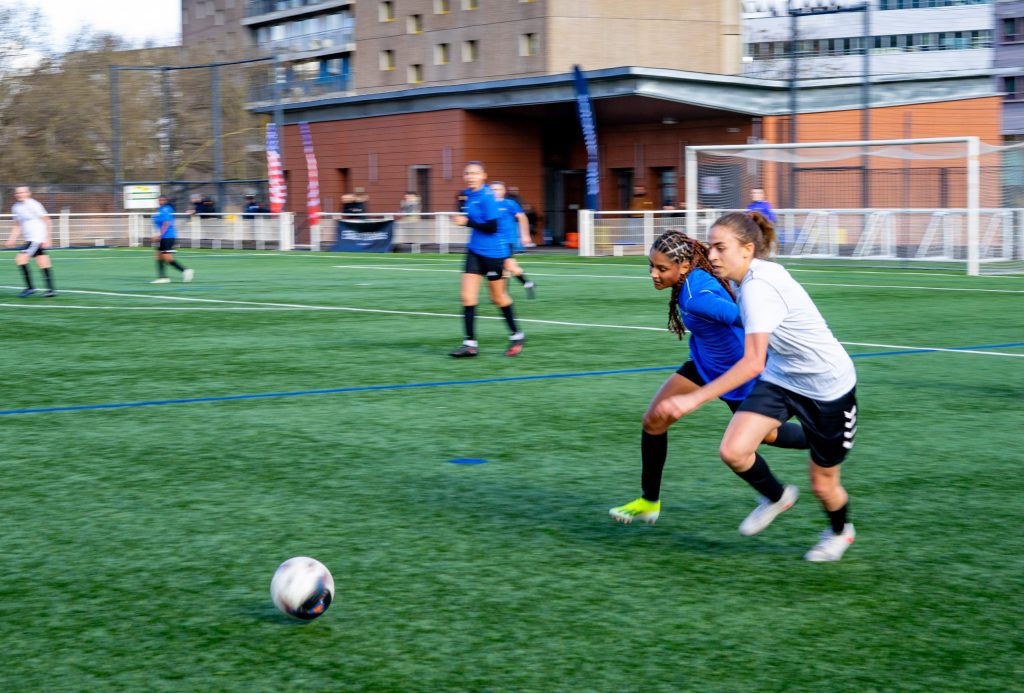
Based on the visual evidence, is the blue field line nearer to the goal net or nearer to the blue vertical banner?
A: the goal net

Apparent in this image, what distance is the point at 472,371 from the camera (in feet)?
36.4

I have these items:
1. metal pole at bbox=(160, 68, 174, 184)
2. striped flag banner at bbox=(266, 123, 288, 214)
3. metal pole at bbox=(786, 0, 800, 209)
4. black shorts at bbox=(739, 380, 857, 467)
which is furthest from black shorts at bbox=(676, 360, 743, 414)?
metal pole at bbox=(160, 68, 174, 184)

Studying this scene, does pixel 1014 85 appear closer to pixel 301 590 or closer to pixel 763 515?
pixel 763 515

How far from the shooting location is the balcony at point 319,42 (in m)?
78.9

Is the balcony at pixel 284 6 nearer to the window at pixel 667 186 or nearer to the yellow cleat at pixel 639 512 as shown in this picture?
the window at pixel 667 186

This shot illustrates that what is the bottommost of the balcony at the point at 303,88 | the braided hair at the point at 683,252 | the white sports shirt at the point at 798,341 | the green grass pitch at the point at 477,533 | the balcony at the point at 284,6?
the green grass pitch at the point at 477,533

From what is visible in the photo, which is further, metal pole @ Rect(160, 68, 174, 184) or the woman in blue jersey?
metal pole @ Rect(160, 68, 174, 184)

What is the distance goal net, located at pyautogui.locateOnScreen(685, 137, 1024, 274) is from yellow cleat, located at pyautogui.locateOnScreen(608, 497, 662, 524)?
66.7 ft

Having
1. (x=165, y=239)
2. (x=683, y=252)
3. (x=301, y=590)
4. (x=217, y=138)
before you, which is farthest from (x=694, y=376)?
(x=217, y=138)

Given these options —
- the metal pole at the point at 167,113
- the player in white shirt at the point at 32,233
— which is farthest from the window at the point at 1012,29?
the player in white shirt at the point at 32,233

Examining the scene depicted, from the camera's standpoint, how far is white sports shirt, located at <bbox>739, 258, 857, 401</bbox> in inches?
191

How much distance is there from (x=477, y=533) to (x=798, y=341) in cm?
159

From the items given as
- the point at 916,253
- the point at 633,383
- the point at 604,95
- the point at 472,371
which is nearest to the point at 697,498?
the point at 633,383

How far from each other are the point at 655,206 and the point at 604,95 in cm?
570
